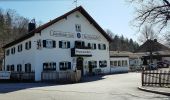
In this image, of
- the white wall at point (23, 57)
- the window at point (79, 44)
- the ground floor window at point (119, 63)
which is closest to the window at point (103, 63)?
the ground floor window at point (119, 63)

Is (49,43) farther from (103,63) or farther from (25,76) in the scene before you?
(103,63)

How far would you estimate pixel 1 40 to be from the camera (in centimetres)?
6600

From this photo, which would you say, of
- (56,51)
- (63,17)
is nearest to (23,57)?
(56,51)

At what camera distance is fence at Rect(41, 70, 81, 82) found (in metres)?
30.0

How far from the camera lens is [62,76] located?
1256 inches

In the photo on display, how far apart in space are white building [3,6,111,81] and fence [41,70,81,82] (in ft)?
3.79

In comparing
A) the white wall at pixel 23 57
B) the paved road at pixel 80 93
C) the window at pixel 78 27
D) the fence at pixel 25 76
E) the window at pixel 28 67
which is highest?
the window at pixel 78 27

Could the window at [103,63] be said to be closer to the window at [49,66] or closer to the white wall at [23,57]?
the window at [49,66]

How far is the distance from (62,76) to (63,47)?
308 inches

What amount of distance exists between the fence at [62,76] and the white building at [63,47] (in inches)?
45.5

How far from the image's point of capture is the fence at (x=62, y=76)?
98.5 ft

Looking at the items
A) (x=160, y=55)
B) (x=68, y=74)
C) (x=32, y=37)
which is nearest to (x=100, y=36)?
(x=32, y=37)

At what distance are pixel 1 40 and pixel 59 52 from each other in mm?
31381

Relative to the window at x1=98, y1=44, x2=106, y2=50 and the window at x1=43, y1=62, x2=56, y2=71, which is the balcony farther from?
the window at x1=98, y1=44, x2=106, y2=50
